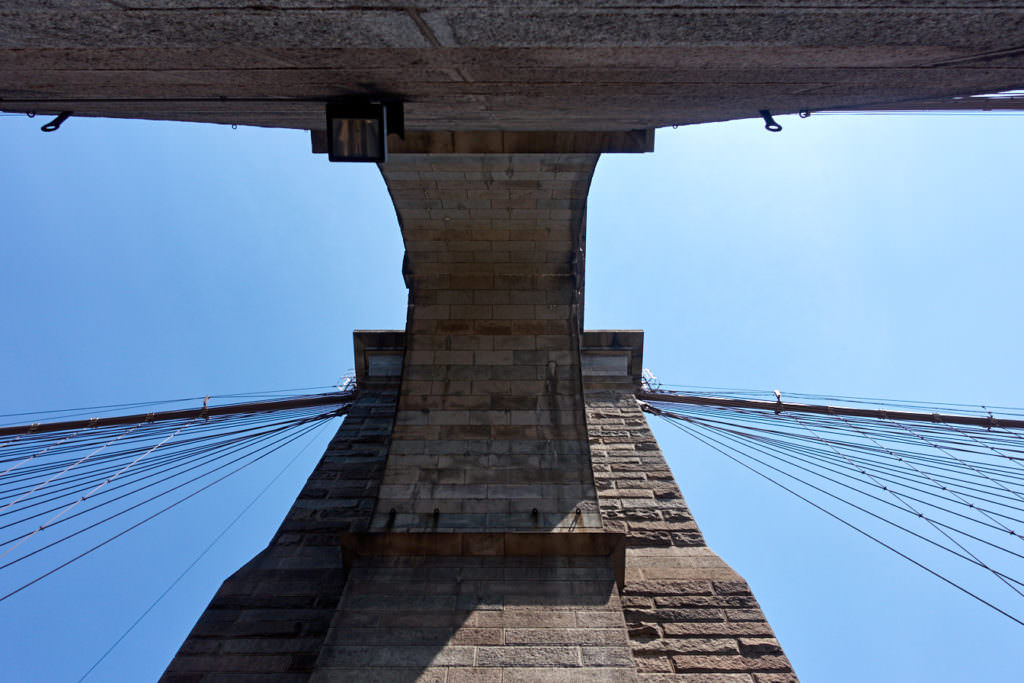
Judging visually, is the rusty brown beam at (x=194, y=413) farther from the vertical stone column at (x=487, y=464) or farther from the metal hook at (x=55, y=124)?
the metal hook at (x=55, y=124)

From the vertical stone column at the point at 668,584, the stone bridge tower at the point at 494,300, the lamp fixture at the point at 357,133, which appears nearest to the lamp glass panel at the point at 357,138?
the lamp fixture at the point at 357,133

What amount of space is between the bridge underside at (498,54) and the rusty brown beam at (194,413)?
7.34m

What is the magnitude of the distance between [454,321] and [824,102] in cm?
616

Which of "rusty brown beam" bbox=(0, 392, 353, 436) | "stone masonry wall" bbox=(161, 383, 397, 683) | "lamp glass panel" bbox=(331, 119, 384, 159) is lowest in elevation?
"stone masonry wall" bbox=(161, 383, 397, 683)

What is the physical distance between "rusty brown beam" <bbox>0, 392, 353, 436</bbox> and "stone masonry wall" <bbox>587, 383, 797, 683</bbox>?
6015 mm

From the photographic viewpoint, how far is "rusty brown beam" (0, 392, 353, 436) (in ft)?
32.4

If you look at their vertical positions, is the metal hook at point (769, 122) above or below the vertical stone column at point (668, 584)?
above

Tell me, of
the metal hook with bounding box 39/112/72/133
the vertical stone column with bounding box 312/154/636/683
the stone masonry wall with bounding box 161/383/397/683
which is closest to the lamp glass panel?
the metal hook with bounding box 39/112/72/133

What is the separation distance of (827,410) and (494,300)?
23.2 feet

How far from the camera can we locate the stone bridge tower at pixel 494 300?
104 inches

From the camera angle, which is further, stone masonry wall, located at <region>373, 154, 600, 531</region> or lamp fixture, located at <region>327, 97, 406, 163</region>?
stone masonry wall, located at <region>373, 154, 600, 531</region>

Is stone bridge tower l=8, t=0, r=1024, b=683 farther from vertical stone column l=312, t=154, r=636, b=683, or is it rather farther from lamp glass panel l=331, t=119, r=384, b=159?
lamp glass panel l=331, t=119, r=384, b=159

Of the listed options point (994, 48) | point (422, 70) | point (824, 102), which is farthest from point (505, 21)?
point (824, 102)

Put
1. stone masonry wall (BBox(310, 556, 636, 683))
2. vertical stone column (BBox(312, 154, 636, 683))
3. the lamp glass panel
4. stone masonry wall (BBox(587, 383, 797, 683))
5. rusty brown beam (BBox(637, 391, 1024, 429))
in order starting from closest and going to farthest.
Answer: the lamp glass panel
stone masonry wall (BBox(310, 556, 636, 683))
vertical stone column (BBox(312, 154, 636, 683))
stone masonry wall (BBox(587, 383, 797, 683))
rusty brown beam (BBox(637, 391, 1024, 429))
